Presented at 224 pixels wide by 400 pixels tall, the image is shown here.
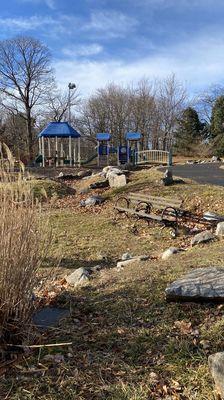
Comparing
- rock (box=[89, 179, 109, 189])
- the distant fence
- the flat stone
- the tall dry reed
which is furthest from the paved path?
the tall dry reed

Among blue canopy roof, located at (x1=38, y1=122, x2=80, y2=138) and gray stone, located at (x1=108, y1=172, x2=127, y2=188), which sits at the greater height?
blue canopy roof, located at (x1=38, y1=122, x2=80, y2=138)

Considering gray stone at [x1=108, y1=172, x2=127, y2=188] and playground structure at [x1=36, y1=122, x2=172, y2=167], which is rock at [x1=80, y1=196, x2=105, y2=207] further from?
playground structure at [x1=36, y1=122, x2=172, y2=167]

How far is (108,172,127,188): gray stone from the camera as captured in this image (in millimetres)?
13962

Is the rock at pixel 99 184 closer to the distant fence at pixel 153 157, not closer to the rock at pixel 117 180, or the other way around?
the rock at pixel 117 180

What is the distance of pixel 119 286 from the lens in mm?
4375

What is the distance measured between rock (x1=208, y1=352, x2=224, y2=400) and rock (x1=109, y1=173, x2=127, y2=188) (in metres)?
11.3

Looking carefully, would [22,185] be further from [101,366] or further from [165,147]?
[165,147]

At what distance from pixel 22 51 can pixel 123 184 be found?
2314 centimetres

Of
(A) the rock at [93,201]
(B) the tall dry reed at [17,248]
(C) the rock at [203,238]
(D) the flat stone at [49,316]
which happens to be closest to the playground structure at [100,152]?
(A) the rock at [93,201]

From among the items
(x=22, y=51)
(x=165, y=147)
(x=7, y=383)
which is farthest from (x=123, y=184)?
(x=165, y=147)

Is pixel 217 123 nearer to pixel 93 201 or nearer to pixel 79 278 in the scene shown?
pixel 93 201

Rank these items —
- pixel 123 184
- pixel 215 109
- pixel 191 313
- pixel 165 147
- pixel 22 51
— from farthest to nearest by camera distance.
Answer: pixel 165 147 → pixel 215 109 → pixel 22 51 → pixel 123 184 → pixel 191 313

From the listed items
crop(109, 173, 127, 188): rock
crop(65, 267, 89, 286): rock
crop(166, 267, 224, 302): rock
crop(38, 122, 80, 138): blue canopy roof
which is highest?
Answer: crop(38, 122, 80, 138): blue canopy roof

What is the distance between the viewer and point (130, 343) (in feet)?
10.5
